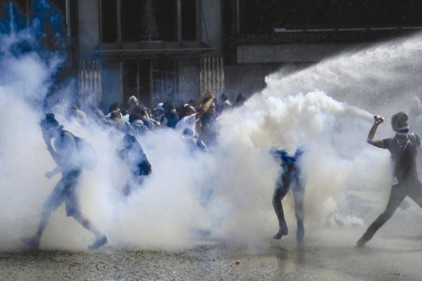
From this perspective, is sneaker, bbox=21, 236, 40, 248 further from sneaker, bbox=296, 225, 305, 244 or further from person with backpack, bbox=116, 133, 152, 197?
→ sneaker, bbox=296, 225, 305, 244

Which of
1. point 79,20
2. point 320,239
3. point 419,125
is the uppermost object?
point 79,20

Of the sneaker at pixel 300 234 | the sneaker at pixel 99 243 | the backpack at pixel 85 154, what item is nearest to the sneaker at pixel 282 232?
the sneaker at pixel 300 234

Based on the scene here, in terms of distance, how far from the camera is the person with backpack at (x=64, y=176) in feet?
28.7

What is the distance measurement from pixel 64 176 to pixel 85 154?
1.20ft

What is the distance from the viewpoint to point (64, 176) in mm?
8867

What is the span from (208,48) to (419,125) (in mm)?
9974

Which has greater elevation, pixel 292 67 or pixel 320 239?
pixel 292 67

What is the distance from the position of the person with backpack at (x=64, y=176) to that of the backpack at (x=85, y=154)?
0.03 metres

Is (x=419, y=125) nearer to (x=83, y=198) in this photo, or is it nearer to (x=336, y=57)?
(x=83, y=198)

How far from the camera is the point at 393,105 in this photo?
18.9 m

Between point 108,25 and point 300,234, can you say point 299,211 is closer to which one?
point 300,234

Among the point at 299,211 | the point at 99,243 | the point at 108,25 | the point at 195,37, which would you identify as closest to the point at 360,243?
the point at 299,211

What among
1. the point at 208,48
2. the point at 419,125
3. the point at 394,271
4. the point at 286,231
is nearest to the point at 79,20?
the point at 208,48

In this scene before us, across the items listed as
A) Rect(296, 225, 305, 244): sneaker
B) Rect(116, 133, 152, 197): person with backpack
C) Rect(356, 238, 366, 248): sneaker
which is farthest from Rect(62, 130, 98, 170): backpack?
Rect(356, 238, 366, 248): sneaker
